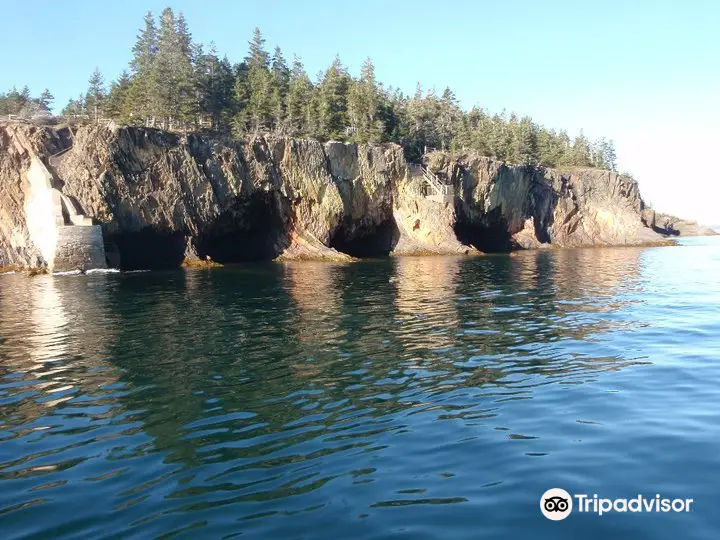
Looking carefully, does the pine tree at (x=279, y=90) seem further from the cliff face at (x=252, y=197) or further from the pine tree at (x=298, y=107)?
the cliff face at (x=252, y=197)

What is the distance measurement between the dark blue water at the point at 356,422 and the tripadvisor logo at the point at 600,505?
18cm

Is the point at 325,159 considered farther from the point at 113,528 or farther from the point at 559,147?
the point at 559,147

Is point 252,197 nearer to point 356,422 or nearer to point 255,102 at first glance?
point 255,102

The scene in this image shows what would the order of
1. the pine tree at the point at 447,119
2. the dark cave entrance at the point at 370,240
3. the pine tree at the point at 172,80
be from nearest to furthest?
the pine tree at the point at 172,80
the dark cave entrance at the point at 370,240
the pine tree at the point at 447,119

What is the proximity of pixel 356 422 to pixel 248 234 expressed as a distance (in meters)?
58.9

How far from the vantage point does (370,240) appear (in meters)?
76.6

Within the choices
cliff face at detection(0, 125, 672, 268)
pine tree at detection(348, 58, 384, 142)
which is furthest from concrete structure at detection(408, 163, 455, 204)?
pine tree at detection(348, 58, 384, 142)

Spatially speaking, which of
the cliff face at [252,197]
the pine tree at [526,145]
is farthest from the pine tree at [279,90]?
the pine tree at [526,145]

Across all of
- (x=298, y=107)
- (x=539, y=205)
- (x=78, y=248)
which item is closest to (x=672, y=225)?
(x=539, y=205)

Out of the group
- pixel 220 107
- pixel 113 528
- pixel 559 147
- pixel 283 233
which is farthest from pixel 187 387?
pixel 559 147

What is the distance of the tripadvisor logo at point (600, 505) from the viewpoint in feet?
24.9

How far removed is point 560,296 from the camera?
30.8 metres

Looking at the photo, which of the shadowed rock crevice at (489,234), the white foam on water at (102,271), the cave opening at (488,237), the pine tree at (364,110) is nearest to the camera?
the white foam on water at (102,271)

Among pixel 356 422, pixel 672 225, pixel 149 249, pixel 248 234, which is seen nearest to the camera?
pixel 356 422
